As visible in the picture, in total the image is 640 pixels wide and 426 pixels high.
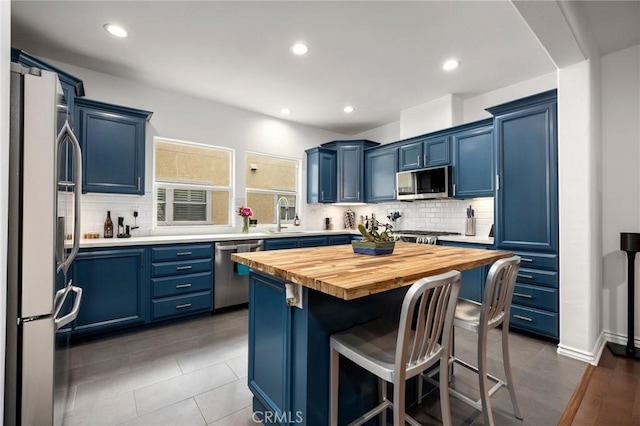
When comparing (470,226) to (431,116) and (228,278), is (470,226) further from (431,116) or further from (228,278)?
(228,278)

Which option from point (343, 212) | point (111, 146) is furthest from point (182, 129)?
point (343, 212)

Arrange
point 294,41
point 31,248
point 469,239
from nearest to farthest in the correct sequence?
point 31,248 < point 294,41 < point 469,239

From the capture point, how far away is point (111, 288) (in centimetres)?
280

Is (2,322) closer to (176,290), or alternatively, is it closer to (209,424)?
(209,424)

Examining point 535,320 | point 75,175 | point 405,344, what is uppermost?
point 75,175

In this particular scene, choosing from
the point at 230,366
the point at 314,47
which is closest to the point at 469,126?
the point at 314,47

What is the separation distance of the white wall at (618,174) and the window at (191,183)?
174 inches

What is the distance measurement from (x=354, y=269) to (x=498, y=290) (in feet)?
2.95

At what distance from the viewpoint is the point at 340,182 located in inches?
203

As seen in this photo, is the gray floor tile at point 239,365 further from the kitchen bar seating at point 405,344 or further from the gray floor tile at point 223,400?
the kitchen bar seating at point 405,344

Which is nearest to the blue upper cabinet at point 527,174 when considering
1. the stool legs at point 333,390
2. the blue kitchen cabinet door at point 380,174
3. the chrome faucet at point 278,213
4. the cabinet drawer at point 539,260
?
the cabinet drawer at point 539,260

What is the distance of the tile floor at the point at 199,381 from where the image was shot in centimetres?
171

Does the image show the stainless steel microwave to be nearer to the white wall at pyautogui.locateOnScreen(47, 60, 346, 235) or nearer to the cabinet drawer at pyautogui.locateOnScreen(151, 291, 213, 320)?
the white wall at pyautogui.locateOnScreen(47, 60, 346, 235)

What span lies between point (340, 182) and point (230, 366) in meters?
3.55
